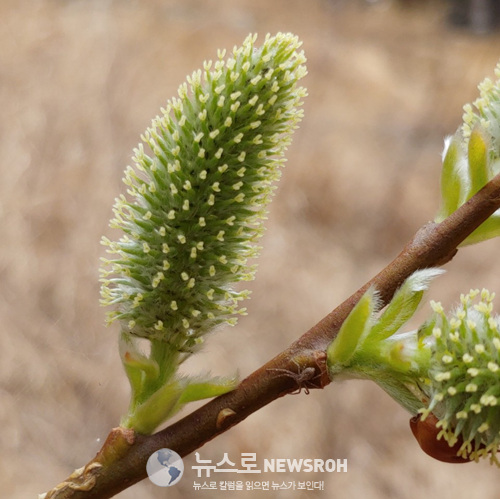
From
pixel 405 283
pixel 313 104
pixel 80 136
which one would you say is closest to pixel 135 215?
pixel 405 283

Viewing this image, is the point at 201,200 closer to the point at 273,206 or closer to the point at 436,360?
the point at 436,360

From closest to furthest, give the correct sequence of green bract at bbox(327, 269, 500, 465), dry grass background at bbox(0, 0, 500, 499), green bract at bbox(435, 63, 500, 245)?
green bract at bbox(327, 269, 500, 465), green bract at bbox(435, 63, 500, 245), dry grass background at bbox(0, 0, 500, 499)

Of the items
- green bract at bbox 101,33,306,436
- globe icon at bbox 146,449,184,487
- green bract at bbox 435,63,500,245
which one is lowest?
globe icon at bbox 146,449,184,487

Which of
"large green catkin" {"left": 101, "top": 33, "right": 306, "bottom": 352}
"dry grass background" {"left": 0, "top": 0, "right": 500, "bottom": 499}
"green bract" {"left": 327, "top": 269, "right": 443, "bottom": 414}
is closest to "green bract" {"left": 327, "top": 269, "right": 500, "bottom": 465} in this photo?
"green bract" {"left": 327, "top": 269, "right": 443, "bottom": 414}

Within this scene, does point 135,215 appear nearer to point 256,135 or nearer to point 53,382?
point 256,135

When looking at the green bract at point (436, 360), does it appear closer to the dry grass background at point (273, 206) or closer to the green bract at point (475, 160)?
the green bract at point (475, 160)

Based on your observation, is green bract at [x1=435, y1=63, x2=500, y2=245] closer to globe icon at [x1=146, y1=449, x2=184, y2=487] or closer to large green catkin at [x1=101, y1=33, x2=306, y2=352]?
large green catkin at [x1=101, y1=33, x2=306, y2=352]
